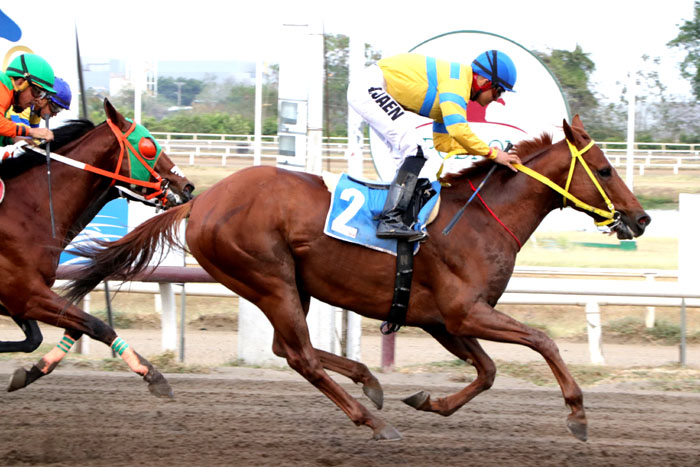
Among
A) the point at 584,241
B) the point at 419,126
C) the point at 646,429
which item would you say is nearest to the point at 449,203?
the point at 646,429

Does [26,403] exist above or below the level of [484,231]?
below

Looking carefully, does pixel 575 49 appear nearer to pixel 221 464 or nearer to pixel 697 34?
pixel 697 34

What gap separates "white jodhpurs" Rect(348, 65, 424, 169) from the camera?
4.59 m

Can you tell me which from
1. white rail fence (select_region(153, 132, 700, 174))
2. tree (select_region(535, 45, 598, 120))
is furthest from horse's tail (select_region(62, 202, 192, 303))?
white rail fence (select_region(153, 132, 700, 174))

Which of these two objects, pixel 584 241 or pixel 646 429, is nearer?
pixel 646 429

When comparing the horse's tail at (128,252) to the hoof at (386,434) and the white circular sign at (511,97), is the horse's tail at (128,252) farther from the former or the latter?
the white circular sign at (511,97)

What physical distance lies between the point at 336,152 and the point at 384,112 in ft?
48.4

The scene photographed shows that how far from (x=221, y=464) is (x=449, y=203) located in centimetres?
184

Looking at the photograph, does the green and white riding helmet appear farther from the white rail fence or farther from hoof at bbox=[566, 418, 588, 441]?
the white rail fence

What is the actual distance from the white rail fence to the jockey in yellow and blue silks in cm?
838

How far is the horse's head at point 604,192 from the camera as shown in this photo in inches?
175

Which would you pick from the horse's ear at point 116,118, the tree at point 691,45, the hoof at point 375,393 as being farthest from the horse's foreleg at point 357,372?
the tree at point 691,45

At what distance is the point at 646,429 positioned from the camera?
461 centimetres

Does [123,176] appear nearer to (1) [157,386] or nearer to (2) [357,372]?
(1) [157,386]
